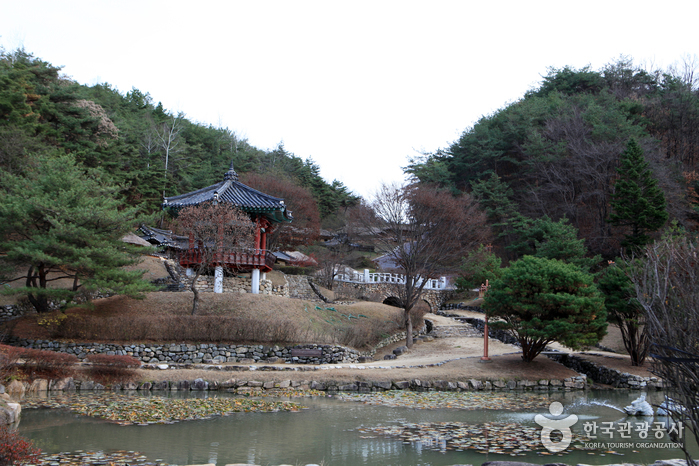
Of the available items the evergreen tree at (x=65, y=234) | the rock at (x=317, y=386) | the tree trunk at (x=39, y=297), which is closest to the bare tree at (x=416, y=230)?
the rock at (x=317, y=386)

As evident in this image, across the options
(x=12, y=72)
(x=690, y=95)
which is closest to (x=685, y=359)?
(x=12, y=72)

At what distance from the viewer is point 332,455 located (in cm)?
740

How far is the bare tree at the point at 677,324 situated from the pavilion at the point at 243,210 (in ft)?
59.8

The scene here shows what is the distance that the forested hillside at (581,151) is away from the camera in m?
29.7

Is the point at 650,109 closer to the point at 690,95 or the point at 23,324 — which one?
the point at 690,95

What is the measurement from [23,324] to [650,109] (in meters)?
39.2

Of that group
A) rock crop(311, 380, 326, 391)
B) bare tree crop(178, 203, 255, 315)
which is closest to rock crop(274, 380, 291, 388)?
rock crop(311, 380, 326, 391)

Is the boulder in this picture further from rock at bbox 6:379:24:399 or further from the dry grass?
the dry grass

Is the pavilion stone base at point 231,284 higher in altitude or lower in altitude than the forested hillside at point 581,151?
lower

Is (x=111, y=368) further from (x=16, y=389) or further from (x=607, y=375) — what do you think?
(x=607, y=375)

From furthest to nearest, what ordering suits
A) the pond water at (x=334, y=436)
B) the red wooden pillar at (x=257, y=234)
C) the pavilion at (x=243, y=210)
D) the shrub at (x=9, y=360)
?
the red wooden pillar at (x=257, y=234) < the pavilion at (x=243, y=210) < the shrub at (x=9, y=360) < the pond water at (x=334, y=436)
